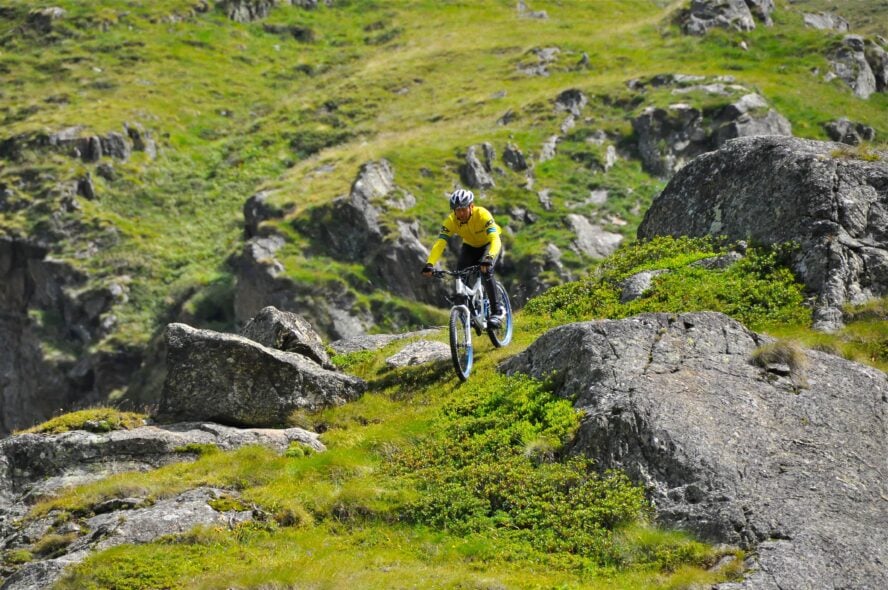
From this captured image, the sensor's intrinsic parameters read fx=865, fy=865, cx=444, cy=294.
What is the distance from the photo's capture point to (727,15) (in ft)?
334

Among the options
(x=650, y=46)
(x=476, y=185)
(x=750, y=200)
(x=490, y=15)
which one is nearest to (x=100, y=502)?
(x=750, y=200)

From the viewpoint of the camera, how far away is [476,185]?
3159 inches

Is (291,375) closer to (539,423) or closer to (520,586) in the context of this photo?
(539,423)

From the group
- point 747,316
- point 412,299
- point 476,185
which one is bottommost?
point 412,299

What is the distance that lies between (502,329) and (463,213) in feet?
10.3

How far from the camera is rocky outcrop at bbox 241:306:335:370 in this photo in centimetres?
2000

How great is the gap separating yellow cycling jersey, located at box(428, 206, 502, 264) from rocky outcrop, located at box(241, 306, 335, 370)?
3.73 meters

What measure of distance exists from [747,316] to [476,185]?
205 ft

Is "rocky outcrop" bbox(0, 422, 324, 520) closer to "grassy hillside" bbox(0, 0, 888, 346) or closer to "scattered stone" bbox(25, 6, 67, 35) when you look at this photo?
"grassy hillside" bbox(0, 0, 888, 346)

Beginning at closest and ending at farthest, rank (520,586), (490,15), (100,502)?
(520,586) < (100,502) < (490,15)

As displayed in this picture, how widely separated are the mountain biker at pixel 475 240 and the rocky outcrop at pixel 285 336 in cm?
362

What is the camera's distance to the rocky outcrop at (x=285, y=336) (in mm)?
19997

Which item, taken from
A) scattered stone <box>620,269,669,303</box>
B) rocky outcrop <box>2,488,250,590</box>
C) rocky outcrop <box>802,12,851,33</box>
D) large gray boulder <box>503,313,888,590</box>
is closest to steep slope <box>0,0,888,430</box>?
rocky outcrop <box>802,12,851,33</box>

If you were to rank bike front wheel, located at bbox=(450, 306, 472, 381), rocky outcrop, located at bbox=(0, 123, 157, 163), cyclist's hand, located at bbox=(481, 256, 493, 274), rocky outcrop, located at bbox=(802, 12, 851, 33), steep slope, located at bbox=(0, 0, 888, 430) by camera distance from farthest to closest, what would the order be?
rocky outcrop, located at bbox=(802, 12, 851, 33) < rocky outcrop, located at bbox=(0, 123, 157, 163) < steep slope, located at bbox=(0, 0, 888, 430) < cyclist's hand, located at bbox=(481, 256, 493, 274) < bike front wheel, located at bbox=(450, 306, 472, 381)
